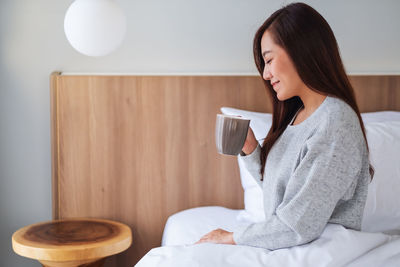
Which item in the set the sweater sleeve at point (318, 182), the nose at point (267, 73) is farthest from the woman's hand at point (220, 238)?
the nose at point (267, 73)

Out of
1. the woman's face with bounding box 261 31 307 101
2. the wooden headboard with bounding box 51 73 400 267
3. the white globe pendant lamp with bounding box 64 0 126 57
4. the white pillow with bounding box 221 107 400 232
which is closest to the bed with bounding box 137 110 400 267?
the white pillow with bounding box 221 107 400 232

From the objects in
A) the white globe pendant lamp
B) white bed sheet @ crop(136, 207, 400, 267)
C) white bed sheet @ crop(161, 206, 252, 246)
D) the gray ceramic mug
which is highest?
the white globe pendant lamp

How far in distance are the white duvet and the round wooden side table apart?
507 millimetres

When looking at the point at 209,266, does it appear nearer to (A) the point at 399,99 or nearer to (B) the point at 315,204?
(B) the point at 315,204

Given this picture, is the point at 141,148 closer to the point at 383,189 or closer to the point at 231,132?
the point at 231,132

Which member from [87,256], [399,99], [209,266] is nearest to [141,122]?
[87,256]

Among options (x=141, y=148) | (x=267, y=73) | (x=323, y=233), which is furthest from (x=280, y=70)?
(x=141, y=148)

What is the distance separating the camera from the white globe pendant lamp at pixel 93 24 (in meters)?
1.44

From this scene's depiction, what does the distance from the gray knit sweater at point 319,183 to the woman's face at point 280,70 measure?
3.3 inches

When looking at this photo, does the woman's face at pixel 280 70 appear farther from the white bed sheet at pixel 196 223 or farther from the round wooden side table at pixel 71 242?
the round wooden side table at pixel 71 242

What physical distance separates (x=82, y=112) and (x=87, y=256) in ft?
2.04

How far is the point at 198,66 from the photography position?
6.22 feet

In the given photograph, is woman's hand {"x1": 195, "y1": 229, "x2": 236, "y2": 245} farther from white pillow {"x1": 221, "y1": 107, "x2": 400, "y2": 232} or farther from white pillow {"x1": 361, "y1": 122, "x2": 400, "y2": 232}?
white pillow {"x1": 361, "y1": 122, "x2": 400, "y2": 232}

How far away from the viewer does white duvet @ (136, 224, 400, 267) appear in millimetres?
915
